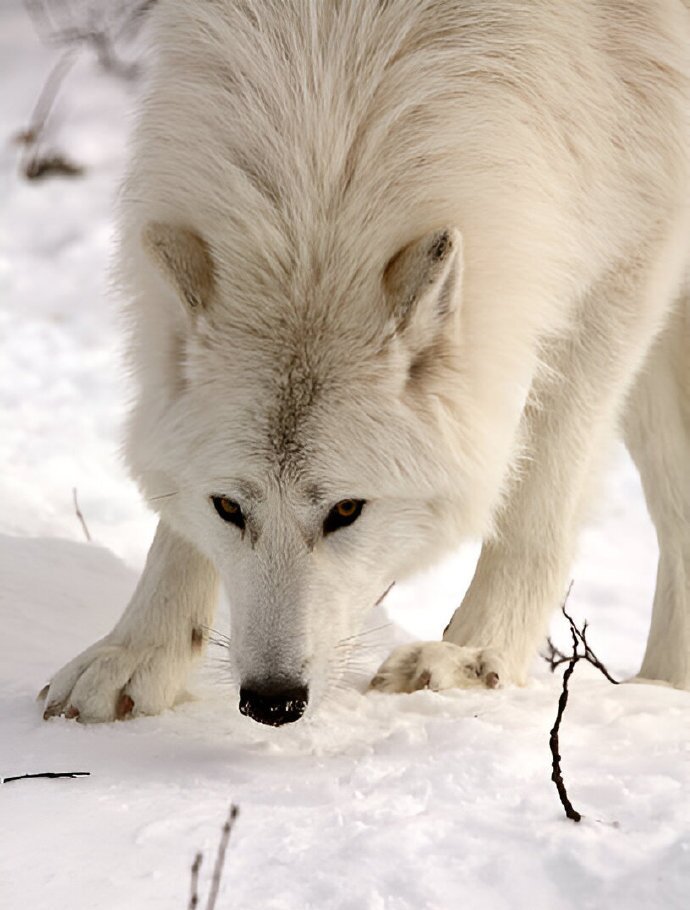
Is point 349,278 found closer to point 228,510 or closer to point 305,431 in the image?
point 305,431

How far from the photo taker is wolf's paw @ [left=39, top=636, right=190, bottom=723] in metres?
3.26

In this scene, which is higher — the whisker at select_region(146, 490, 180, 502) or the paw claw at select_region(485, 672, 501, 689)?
the whisker at select_region(146, 490, 180, 502)

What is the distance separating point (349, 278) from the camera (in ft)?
9.91

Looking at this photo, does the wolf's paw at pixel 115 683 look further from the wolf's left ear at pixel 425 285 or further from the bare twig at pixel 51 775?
the wolf's left ear at pixel 425 285

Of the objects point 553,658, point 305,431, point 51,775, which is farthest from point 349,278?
point 553,658

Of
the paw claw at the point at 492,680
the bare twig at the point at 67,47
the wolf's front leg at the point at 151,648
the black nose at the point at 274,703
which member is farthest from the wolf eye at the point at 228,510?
the bare twig at the point at 67,47

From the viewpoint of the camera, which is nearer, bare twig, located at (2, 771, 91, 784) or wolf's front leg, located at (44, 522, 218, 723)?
bare twig, located at (2, 771, 91, 784)

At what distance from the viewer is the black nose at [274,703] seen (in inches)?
113

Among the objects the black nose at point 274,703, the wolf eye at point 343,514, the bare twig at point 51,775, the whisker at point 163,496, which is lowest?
the bare twig at point 51,775

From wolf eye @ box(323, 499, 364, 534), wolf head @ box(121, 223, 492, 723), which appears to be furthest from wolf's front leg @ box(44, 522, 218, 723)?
wolf eye @ box(323, 499, 364, 534)

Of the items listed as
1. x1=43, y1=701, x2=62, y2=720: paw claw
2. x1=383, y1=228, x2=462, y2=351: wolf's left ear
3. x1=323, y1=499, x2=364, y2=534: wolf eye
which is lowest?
x1=43, y1=701, x2=62, y2=720: paw claw

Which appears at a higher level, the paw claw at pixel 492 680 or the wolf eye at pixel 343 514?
the wolf eye at pixel 343 514

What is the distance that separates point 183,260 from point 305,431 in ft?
1.67

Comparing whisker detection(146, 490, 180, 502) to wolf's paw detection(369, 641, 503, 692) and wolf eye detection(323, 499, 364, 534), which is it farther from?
wolf's paw detection(369, 641, 503, 692)
